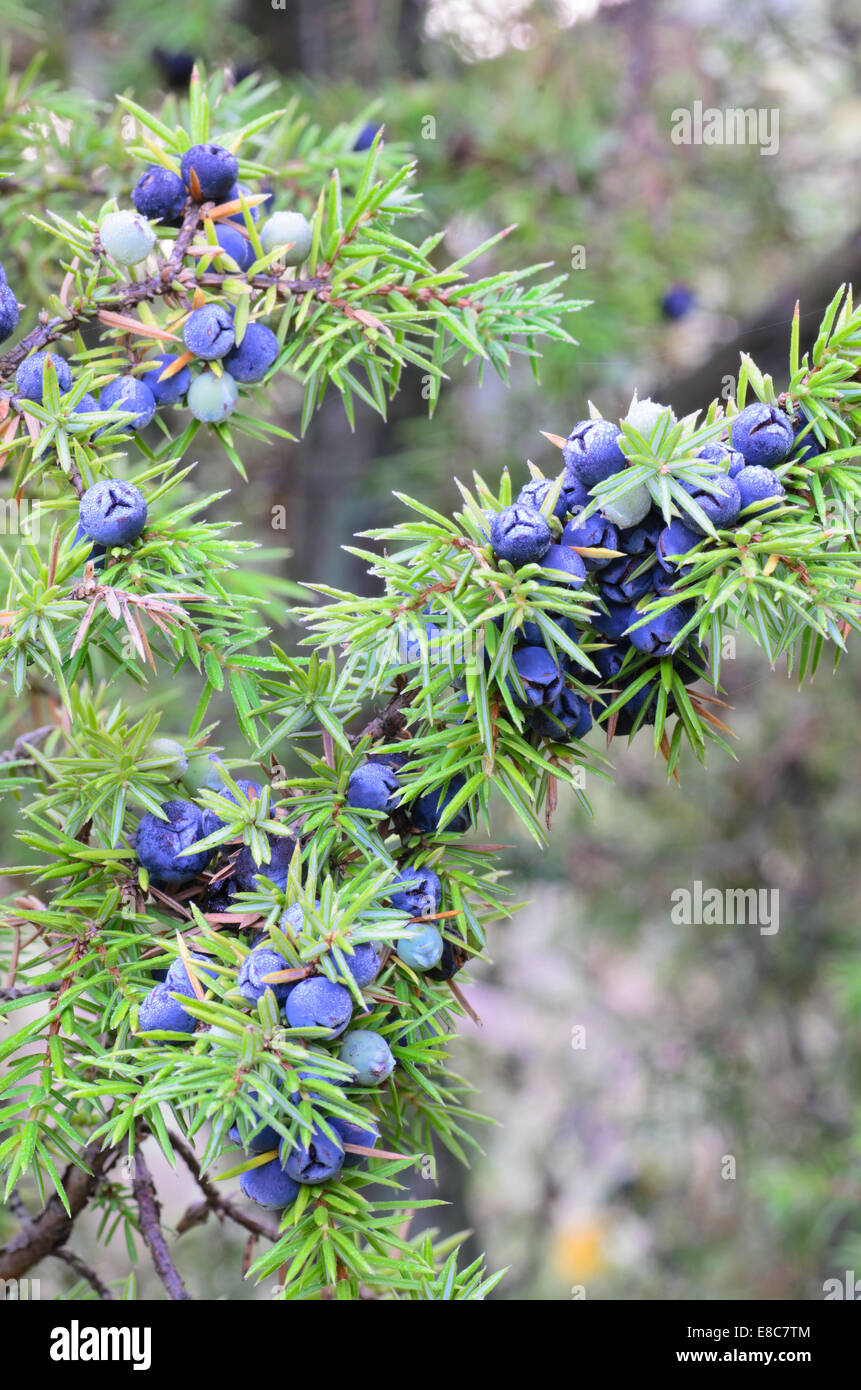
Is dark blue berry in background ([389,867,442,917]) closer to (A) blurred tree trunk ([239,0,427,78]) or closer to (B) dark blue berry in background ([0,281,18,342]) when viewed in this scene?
(B) dark blue berry in background ([0,281,18,342])

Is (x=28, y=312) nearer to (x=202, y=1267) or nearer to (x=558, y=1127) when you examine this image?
(x=202, y=1267)

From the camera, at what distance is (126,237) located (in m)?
0.51

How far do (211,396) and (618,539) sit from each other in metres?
0.20

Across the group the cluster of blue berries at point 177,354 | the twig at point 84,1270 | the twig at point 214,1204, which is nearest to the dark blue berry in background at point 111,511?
the cluster of blue berries at point 177,354

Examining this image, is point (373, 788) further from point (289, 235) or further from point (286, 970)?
point (289, 235)

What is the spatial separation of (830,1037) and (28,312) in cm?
245

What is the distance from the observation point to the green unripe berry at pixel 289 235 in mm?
543

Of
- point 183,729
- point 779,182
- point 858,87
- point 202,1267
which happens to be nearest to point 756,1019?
point 202,1267

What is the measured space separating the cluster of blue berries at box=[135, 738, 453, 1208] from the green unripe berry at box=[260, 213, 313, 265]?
253 millimetres

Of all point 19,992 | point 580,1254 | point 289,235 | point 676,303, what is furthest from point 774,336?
point 580,1254

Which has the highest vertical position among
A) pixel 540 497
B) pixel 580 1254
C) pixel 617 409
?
pixel 617 409

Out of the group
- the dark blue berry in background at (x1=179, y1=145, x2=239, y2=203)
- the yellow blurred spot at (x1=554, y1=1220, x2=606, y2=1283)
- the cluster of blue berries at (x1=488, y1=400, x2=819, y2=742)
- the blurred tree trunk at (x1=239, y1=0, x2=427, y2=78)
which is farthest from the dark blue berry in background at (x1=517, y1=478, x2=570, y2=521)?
the yellow blurred spot at (x1=554, y1=1220, x2=606, y2=1283)

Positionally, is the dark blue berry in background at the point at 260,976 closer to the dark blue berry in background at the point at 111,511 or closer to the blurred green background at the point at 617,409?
the dark blue berry in background at the point at 111,511

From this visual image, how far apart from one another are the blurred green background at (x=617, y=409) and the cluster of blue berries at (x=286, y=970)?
1.71ft
